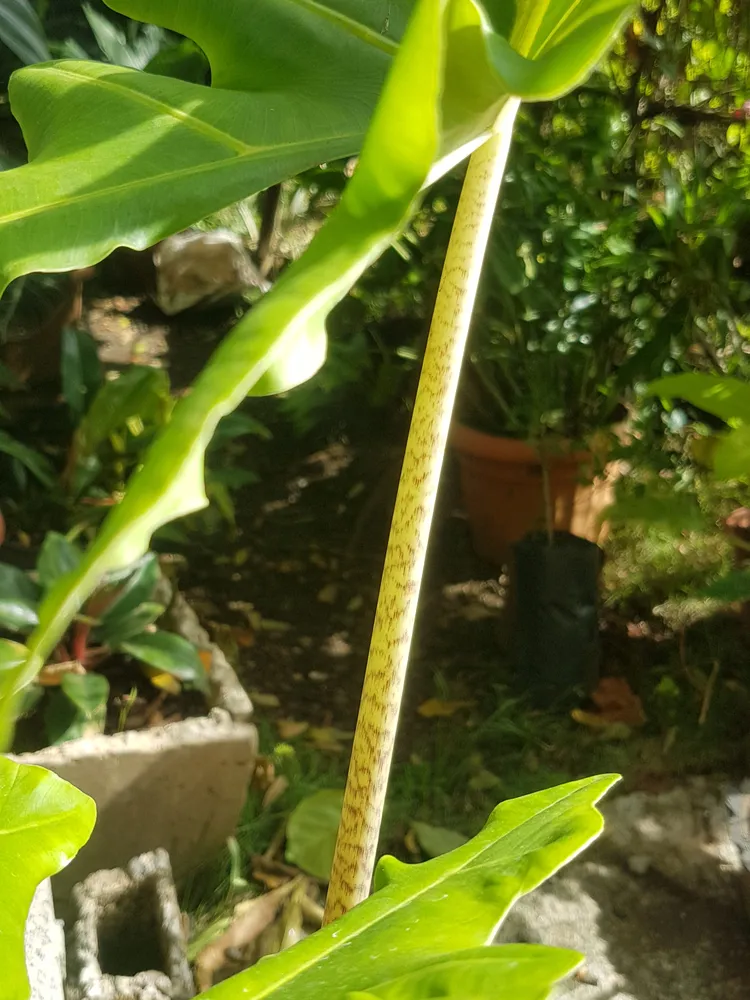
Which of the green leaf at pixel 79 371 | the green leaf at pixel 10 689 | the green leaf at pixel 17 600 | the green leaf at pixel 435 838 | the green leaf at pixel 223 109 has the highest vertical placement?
the green leaf at pixel 79 371

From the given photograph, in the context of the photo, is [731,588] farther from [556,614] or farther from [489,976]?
[489,976]

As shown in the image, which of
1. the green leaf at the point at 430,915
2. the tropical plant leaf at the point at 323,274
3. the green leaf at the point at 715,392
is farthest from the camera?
the green leaf at the point at 715,392

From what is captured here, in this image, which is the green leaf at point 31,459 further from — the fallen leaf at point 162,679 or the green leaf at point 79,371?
the fallen leaf at point 162,679

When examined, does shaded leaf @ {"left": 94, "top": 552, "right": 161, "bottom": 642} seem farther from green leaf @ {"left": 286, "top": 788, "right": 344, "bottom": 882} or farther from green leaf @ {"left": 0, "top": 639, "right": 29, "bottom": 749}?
green leaf @ {"left": 0, "top": 639, "right": 29, "bottom": 749}

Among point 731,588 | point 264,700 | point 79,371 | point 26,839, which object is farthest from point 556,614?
point 26,839

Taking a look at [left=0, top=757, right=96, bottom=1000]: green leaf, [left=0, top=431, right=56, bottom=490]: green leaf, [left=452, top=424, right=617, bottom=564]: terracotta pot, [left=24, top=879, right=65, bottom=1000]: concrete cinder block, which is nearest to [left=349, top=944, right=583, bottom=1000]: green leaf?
[left=0, top=757, right=96, bottom=1000]: green leaf

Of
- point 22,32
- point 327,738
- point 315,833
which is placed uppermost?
point 22,32

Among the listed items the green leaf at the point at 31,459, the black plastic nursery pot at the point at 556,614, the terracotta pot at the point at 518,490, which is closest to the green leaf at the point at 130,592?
the green leaf at the point at 31,459
